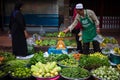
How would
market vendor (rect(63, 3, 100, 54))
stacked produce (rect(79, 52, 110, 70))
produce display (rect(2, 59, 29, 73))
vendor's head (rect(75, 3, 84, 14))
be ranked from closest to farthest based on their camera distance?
produce display (rect(2, 59, 29, 73)), stacked produce (rect(79, 52, 110, 70)), vendor's head (rect(75, 3, 84, 14)), market vendor (rect(63, 3, 100, 54))

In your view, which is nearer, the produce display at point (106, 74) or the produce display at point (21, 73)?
the produce display at point (106, 74)

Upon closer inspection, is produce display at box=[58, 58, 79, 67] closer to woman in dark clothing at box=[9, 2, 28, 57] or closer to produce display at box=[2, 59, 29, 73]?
produce display at box=[2, 59, 29, 73]

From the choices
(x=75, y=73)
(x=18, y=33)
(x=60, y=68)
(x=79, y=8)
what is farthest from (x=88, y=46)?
(x=75, y=73)

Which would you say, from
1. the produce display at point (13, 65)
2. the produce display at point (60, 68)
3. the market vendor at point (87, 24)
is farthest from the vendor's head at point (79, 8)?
the produce display at point (13, 65)

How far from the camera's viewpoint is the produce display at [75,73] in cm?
573

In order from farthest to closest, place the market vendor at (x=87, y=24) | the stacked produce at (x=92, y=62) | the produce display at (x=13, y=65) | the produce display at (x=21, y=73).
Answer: the market vendor at (x=87, y=24)
the stacked produce at (x=92, y=62)
the produce display at (x=13, y=65)
the produce display at (x=21, y=73)

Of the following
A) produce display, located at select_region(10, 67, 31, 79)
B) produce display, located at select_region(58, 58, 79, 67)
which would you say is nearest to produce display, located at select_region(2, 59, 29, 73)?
produce display, located at select_region(10, 67, 31, 79)

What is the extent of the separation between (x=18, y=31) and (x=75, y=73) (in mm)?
3313

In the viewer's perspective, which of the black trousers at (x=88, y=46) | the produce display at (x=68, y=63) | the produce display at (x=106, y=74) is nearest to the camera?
the produce display at (x=106, y=74)

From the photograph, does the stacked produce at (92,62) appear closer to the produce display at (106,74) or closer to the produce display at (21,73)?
the produce display at (106,74)

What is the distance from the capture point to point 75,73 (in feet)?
19.0

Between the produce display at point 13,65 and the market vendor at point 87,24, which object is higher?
the market vendor at point 87,24

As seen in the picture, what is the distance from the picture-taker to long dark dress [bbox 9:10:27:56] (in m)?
8.36

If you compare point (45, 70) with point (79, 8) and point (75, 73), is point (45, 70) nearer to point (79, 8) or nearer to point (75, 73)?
point (75, 73)
